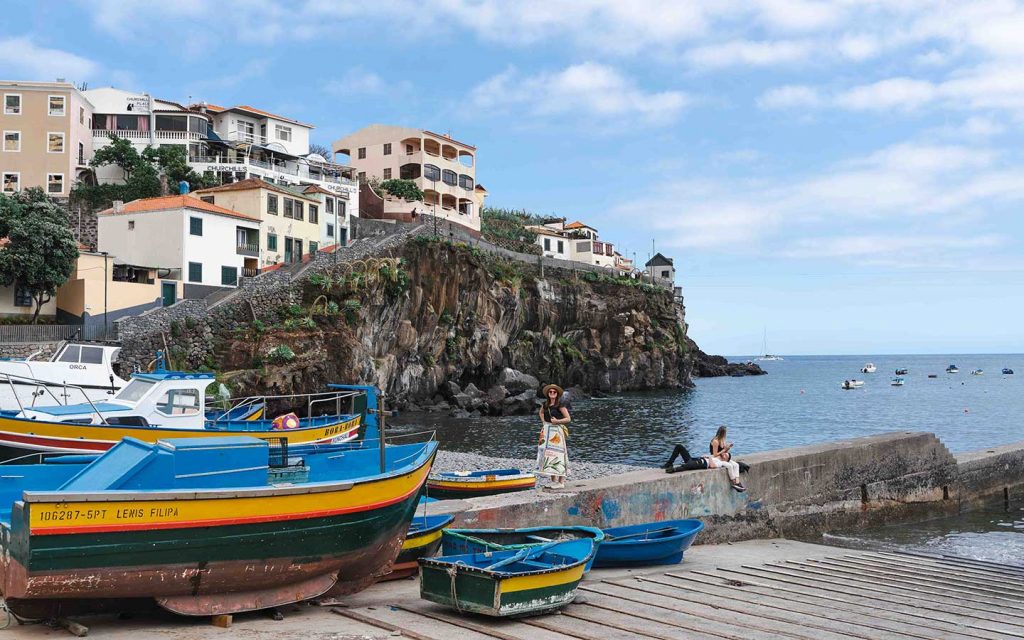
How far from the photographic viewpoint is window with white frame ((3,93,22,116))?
55844 mm

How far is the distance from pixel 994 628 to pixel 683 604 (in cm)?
360

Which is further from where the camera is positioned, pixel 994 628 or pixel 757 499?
pixel 757 499

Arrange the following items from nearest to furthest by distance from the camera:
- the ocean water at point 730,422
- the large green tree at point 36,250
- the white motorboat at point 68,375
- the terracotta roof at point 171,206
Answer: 1. the white motorboat at point 68,375
2. the large green tree at point 36,250
3. the ocean water at point 730,422
4. the terracotta roof at point 171,206

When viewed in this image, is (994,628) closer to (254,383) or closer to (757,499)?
(757,499)

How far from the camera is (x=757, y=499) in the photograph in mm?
15984

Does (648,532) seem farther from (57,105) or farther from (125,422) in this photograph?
(57,105)

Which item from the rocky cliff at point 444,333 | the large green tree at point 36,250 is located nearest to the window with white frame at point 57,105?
the large green tree at point 36,250

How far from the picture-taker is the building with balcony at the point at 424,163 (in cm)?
7731

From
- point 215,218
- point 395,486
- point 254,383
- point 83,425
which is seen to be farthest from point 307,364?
point 395,486

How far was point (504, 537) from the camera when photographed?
1002cm

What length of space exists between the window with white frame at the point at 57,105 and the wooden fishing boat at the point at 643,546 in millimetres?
59065

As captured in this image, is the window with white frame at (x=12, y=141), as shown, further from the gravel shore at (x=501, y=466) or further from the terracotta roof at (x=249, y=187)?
the gravel shore at (x=501, y=466)

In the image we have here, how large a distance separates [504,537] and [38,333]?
107ft

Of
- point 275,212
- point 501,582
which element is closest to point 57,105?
point 275,212
